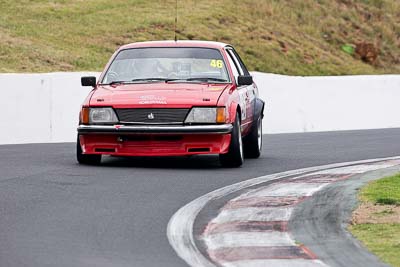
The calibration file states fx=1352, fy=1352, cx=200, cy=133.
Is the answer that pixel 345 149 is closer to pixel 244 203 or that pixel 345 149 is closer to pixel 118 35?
pixel 244 203

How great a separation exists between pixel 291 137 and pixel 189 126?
7.73 meters

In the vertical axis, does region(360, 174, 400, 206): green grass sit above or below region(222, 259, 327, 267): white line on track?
below

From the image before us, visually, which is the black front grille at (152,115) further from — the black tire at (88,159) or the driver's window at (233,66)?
the driver's window at (233,66)

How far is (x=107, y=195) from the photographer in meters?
12.5

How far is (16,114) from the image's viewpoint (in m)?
21.1

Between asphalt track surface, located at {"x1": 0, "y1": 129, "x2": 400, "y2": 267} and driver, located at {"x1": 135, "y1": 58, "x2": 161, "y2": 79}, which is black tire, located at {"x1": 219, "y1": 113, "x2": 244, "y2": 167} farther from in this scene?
driver, located at {"x1": 135, "y1": 58, "x2": 161, "y2": 79}

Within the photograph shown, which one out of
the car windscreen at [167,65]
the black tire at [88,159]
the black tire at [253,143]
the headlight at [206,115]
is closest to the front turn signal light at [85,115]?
the black tire at [88,159]

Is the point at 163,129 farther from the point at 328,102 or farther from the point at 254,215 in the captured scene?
the point at 328,102

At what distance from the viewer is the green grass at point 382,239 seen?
28.6 feet

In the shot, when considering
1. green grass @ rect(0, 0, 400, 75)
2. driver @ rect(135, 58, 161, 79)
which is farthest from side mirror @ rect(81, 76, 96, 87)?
green grass @ rect(0, 0, 400, 75)

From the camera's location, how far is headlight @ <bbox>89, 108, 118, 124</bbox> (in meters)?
15.2

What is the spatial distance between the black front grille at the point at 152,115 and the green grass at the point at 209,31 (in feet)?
69.1

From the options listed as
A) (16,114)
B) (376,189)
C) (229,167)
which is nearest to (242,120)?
(229,167)

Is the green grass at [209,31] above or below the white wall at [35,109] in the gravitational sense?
below
